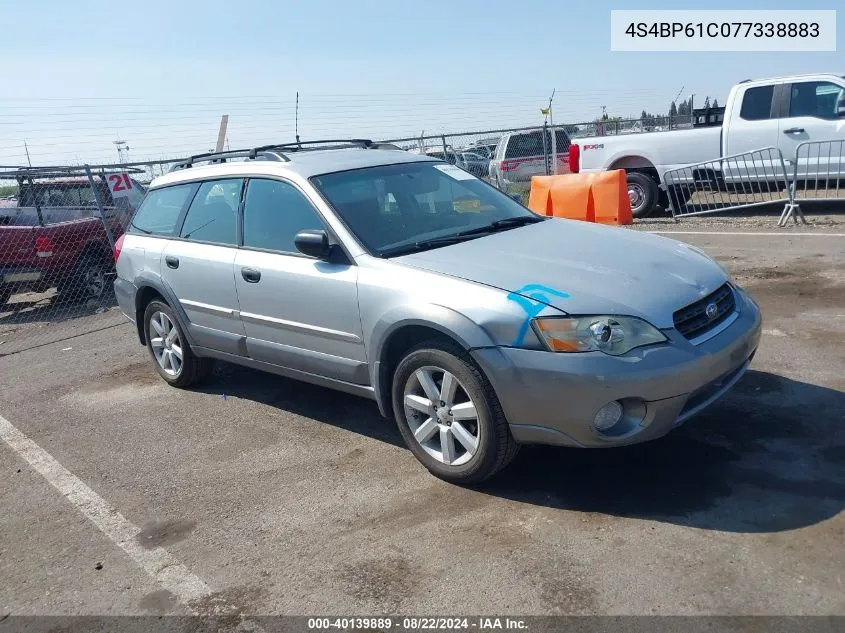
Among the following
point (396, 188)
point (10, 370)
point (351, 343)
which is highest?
point (396, 188)

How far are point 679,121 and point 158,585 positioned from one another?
2589 centimetres

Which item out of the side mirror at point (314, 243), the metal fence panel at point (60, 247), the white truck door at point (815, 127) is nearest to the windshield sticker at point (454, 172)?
the side mirror at point (314, 243)

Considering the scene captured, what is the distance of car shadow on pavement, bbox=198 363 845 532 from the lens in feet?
11.6

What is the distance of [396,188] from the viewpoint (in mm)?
4961

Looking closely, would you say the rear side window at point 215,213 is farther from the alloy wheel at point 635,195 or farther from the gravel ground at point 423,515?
the alloy wheel at point 635,195

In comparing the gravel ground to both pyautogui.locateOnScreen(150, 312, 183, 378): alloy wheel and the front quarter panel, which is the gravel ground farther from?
the front quarter panel

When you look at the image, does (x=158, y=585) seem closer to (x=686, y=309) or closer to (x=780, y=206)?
(x=686, y=309)

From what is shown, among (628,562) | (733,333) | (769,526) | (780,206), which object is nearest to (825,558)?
(769,526)

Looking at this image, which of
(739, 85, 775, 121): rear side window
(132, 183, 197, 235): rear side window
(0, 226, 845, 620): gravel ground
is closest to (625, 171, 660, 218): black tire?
(739, 85, 775, 121): rear side window

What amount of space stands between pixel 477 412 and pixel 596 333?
701 millimetres

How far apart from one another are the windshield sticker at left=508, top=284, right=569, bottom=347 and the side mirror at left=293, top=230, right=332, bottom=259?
1.23 meters

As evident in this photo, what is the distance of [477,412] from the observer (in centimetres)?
379

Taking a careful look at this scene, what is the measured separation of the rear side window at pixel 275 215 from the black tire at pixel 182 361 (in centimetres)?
119

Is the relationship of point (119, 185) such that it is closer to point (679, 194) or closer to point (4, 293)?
point (4, 293)
